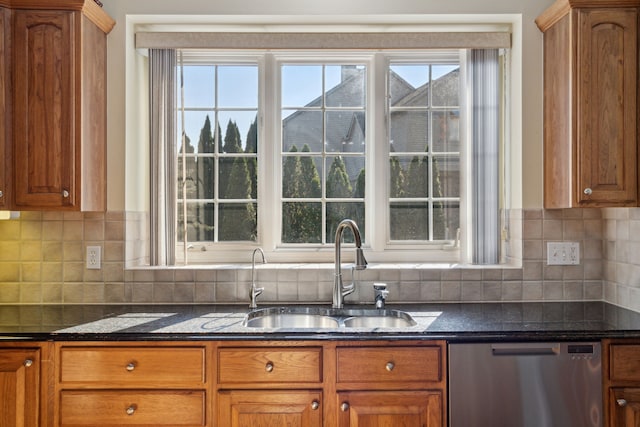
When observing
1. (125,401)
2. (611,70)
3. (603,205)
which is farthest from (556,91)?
(125,401)

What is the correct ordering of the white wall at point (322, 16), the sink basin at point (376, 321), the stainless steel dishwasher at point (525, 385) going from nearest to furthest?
the stainless steel dishwasher at point (525, 385)
the sink basin at point (376, 321)
the white wall at point (322, 16)

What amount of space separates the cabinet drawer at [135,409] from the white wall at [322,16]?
3.12 ft

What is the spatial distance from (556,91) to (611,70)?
0.80ft

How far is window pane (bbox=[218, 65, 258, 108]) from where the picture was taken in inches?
104

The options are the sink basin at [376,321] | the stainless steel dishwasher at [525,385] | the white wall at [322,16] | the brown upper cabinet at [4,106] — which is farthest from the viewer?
the white wall at [322,16]

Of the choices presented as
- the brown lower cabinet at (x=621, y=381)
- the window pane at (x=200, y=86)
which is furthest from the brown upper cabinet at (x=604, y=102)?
the window pane at (x=200, y=86)

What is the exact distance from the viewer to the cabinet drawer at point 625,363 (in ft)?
5.92

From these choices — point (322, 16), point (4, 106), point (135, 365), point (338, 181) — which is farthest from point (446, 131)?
point (4, 106)

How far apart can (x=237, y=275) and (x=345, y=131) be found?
3.27 feet

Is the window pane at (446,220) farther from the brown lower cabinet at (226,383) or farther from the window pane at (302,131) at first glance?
the brown lower cabinet at (226,383)

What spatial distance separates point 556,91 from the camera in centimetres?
224

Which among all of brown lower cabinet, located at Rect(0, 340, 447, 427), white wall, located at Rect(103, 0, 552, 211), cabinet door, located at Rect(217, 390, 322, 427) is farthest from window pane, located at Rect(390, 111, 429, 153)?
cabinet door, located at Rect(217, 390, 322, 427)

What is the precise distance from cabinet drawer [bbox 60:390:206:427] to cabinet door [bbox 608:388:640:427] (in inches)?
61.7

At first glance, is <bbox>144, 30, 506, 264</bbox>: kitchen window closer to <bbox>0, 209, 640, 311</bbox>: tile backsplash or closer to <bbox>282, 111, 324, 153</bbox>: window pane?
<bbox>282, 111, 324, 153</bbox>: window pane
